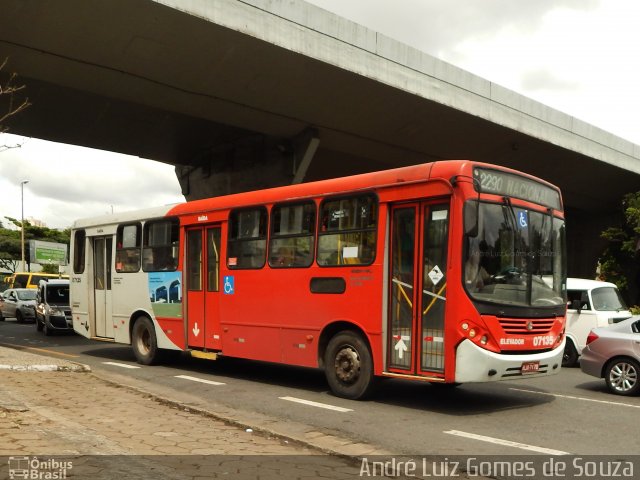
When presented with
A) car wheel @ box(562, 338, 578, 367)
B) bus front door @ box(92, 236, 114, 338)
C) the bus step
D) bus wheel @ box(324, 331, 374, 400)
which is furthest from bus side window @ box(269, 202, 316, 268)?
car wheel @ box(562, 338, 578, 367)

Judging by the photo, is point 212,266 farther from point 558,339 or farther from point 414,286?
point 558,339

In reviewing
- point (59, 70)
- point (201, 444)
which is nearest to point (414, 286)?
point (201, 444)

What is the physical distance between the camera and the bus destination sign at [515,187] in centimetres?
826

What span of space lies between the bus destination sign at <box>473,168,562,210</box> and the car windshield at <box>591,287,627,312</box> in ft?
18.4

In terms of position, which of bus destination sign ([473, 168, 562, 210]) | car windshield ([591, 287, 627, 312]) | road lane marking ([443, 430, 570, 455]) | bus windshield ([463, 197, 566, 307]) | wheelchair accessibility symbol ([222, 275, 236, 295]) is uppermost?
bus destination sign ([473, 168, 562, 210])

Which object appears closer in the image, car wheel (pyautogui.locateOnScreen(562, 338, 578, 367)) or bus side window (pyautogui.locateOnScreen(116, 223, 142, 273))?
bus side window (pyautogui.locateOnScreen(116, 223, 142, 273))

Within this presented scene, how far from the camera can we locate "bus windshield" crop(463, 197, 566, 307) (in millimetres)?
7930

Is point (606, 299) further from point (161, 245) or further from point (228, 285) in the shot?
point (161, 245)

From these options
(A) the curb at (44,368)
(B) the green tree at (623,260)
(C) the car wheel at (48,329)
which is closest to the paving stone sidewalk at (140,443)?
(A) the curb at (44,368)

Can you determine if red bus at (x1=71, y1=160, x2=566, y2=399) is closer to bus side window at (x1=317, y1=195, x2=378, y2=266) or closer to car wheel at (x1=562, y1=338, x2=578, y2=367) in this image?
bus side window at (x1=317, y1=195, x2=378, y2=266)

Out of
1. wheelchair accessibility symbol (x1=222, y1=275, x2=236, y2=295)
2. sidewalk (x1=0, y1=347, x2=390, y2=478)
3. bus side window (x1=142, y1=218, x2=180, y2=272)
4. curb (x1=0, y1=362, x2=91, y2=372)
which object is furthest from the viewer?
bus side window (x1=142, y1=218, x2=180, y2=272)

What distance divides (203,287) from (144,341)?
7.98ft

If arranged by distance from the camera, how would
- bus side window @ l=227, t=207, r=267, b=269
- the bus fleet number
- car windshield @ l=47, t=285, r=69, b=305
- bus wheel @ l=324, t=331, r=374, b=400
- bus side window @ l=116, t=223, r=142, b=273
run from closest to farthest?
1. the bus fleet number
2. bus wheel @ l=324, t=331, r=374, b=400
3. bus side window @ l=227, t=207, r=267, b=269
4. bus side window @ l=116, t=223, r=142, b=273
5. car windshield @ l=47, t=285, r=69, b=305

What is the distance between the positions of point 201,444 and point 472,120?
1989 cm
